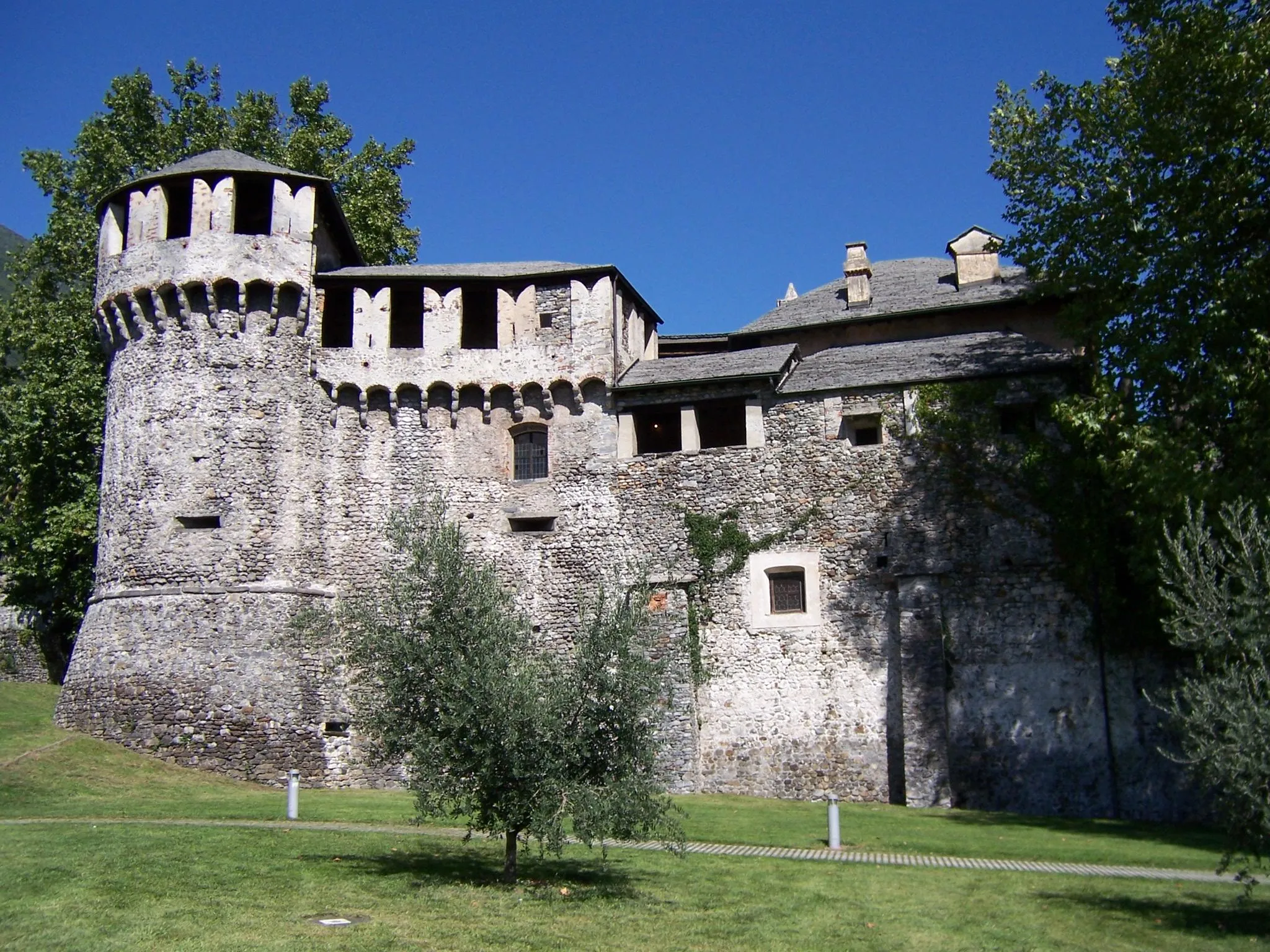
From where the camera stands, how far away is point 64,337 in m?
30.5

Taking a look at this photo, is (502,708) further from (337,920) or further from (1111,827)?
(1111,827)

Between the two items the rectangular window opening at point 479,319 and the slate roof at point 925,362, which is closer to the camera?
the slate roof at point 925,362

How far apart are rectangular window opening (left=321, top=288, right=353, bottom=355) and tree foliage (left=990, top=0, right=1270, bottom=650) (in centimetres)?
1619

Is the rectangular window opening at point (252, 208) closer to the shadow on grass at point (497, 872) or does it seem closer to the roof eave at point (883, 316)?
the roof eave at point (883, 316)

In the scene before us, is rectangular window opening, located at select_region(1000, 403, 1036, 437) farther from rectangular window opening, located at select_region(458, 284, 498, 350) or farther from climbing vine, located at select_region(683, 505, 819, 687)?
rectangular window opening, located at select_region(458, 284, 498, 350)

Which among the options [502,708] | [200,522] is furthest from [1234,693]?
[200,522]

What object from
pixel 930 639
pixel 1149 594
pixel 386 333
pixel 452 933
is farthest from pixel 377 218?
pixel 452 933

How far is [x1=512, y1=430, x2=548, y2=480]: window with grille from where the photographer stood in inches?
1054

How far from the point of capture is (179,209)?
2712cm

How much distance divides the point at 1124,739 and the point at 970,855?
23.5 feet

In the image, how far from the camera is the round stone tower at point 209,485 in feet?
77.0

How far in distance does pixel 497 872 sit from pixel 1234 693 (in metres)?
8.57

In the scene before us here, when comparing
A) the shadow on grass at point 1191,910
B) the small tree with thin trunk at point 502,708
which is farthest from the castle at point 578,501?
the small tree with thin trunk at point 502,708

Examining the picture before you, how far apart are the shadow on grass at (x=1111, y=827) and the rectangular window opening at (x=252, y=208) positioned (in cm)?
2103
